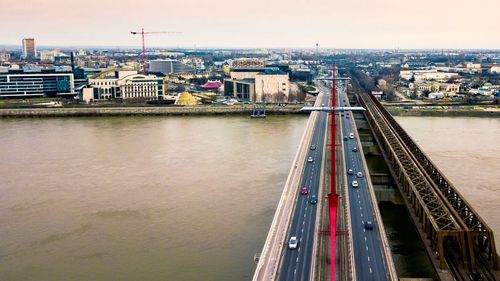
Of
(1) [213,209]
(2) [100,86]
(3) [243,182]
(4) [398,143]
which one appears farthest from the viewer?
(2) [100,86]

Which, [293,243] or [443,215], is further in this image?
[443,215]

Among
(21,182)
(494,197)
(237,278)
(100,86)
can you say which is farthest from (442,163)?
(100,86)

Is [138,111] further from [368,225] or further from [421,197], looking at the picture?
[368,225]

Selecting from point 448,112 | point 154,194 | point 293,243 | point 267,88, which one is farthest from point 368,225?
point 267,88

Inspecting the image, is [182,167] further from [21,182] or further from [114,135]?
[114,135]

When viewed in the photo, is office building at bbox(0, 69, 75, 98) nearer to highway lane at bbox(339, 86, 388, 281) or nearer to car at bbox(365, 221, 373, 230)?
highway lane at bbox(339, 86, 388, 281)

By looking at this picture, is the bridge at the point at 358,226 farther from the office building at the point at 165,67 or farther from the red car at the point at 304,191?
the office building at the point at 165,67
